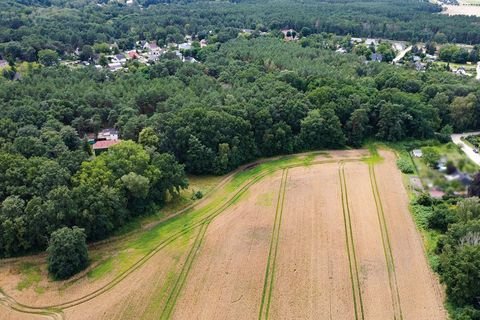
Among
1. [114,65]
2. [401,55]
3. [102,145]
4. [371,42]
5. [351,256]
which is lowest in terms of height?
[351,256]

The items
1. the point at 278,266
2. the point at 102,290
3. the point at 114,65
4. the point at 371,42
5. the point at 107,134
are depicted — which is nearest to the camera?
the point at 102,290

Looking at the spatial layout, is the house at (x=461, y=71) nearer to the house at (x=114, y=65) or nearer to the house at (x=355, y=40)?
the house at (x=355, y=40)

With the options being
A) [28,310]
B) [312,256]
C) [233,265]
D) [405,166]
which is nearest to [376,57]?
[405,166]

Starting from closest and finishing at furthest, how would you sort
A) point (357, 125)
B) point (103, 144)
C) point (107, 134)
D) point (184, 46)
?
point (103, 144) < point (107, 134) < point (357, 125) < point (184, 46)

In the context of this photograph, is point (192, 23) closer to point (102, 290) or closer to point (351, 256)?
point (351, 256)

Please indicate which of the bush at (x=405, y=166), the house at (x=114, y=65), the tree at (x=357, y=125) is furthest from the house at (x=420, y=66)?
the house at (x=114, y=65)

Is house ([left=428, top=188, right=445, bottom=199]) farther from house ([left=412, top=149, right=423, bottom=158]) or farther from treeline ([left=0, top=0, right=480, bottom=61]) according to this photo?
treeline ([left=0, top=0, right=480, bottom=61])
